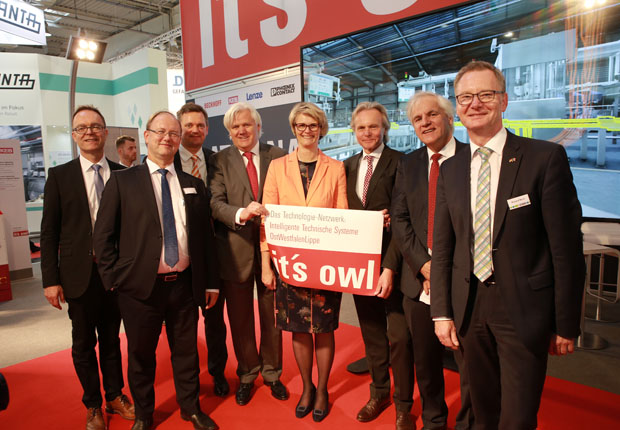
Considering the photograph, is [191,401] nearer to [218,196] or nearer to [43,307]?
[218,196]

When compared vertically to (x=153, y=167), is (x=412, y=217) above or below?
below

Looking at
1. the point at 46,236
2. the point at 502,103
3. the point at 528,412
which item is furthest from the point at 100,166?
the point at 528,412

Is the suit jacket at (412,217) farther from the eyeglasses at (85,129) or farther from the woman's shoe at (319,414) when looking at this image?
the eyeglasses at (85,129)

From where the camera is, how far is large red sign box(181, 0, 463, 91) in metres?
4.52

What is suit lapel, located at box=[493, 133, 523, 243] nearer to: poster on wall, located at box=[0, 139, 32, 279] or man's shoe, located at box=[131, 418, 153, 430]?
man's shoe, located at box=[131, 418, 153, 430]

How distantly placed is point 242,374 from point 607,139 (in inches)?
134

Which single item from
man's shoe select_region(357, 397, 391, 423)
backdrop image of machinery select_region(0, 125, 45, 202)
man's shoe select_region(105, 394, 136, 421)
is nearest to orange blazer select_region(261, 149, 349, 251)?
man's shoe select_region(357, 397, 391, 423)

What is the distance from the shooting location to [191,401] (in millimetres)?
2459

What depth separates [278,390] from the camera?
280 cm

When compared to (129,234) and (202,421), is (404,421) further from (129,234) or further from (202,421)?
(129,234)

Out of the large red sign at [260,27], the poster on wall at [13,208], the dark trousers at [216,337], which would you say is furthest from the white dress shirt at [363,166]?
the poster on wall at [13,208]

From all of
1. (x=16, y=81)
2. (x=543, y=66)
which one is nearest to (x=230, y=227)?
(x=543, y=66)

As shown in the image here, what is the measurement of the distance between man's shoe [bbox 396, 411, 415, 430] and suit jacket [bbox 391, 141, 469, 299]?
2.54ft

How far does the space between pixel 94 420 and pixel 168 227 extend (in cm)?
135
